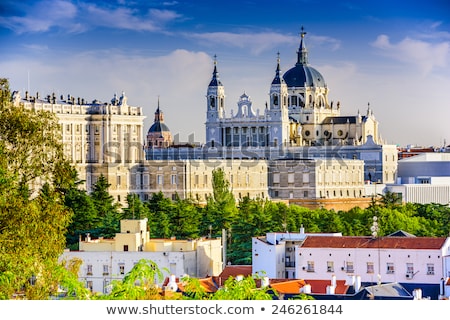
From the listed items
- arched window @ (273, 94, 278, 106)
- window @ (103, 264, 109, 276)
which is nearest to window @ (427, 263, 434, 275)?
window @ (103, 264, 109, 276)

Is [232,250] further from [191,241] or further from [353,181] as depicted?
[353,181]

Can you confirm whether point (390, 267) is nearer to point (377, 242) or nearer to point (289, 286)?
point (377, 242)

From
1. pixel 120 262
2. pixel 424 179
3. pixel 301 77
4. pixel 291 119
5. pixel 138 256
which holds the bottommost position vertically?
pixel 120 262

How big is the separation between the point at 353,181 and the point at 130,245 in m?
39.3

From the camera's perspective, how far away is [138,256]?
31.4 m

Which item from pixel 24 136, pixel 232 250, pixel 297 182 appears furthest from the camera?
pixel 297 182

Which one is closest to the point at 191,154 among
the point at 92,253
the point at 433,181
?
the point at 433,181

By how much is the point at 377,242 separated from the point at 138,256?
188 inches

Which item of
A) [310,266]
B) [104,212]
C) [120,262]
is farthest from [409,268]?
[104,212]

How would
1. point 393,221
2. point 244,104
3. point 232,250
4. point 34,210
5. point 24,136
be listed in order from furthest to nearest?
1. point 244,104
2. point 393,221
3. point 232,250
4. point 24,136
5. point 34,210

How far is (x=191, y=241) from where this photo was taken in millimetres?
32625

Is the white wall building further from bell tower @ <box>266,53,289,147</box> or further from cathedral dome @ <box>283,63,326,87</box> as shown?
cathedral dome @ <box>283,63,326,87</box>

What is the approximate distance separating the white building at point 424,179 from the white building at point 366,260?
102 feet

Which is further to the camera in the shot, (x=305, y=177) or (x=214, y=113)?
(x=214, y=113)
